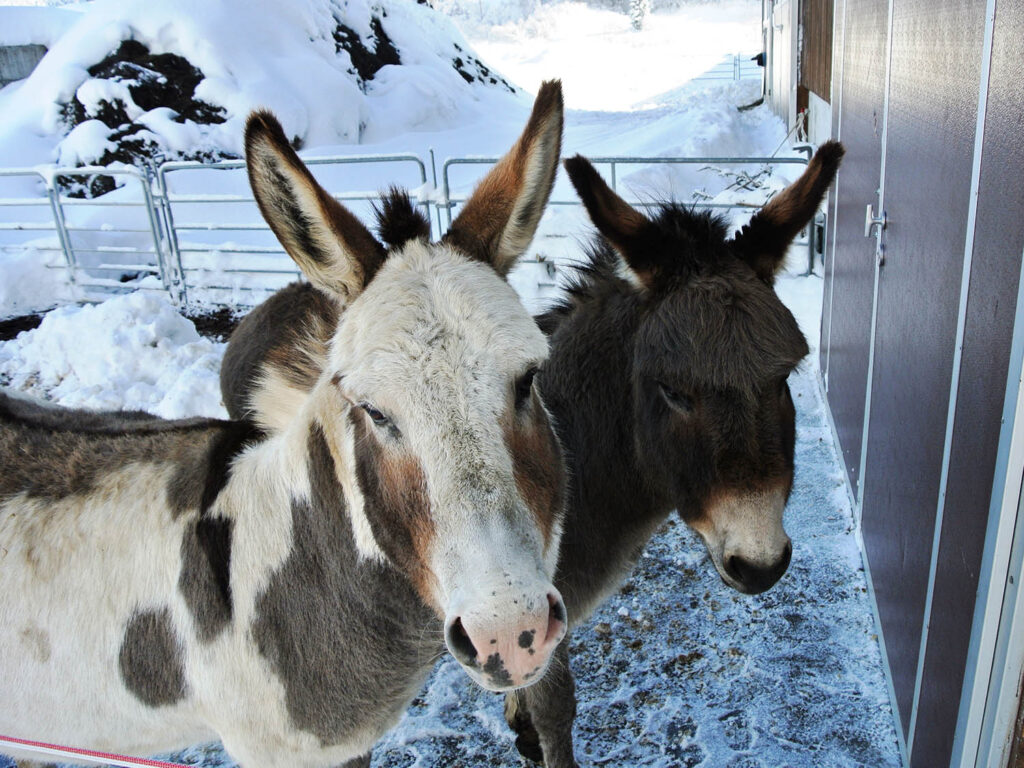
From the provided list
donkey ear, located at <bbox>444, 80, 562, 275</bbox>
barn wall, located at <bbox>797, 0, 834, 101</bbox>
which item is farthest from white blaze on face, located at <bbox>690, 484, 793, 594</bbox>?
barn wall, located at <bbox>797, 0, 834, 101</bbox>

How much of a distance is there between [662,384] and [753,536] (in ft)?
1.82

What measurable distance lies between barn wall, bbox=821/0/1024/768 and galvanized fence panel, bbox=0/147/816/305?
4.19m

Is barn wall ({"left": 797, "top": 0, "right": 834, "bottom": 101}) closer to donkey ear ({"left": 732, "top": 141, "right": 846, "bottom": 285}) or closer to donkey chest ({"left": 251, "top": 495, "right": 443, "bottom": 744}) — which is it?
donkey ear ({"left": 732, "top": 141, "right": 846, "bottom": 285})

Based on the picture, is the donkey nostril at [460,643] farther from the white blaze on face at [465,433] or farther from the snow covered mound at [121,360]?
the snow covered mound at [121,360]

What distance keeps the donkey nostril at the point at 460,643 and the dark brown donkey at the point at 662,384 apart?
0.92 m

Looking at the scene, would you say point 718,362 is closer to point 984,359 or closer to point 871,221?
point 984,359

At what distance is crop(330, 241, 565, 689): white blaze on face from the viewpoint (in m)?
1.38

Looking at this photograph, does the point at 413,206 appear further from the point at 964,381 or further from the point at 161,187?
the point at 161,187

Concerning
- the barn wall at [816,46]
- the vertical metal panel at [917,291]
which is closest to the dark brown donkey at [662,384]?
the vertical metal panel at [917,291]

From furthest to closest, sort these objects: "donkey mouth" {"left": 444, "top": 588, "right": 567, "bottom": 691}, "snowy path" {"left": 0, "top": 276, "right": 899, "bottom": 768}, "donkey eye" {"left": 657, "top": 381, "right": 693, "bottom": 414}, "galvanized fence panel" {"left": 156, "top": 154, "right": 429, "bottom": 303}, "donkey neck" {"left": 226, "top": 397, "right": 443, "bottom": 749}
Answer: "galvanized fence panel" {"left": 156, "top": 154, "right": 429, "bottom": 303}
"snowy path" {"left": 0, "top": 276, "right": 899, "bottom": 768}
"donkey eye" {"left": 657, "top": 381, "right": 693, "bottom": 414}
"donkey neck" {"left": 226, "top": 397, "right": 443, "bottom": 749}
"donkey mouth" {"left": 444, "top": 588, "right": 567, "bottom": 691}

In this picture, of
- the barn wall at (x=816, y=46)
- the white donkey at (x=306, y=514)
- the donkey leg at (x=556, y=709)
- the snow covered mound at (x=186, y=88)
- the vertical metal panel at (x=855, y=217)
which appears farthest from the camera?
the snow covered mound at (x=186, y=88)

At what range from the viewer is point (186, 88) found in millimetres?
12664

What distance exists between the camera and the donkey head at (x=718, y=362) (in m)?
2.14

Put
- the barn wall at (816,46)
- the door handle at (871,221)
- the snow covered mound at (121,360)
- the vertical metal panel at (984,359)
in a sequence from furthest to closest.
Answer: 1. the barn wall at (816,46)
2. the snow covered mound at (121,360)
3. the door handle at (871,221)
4. the vertical metal panel at (984,359)
